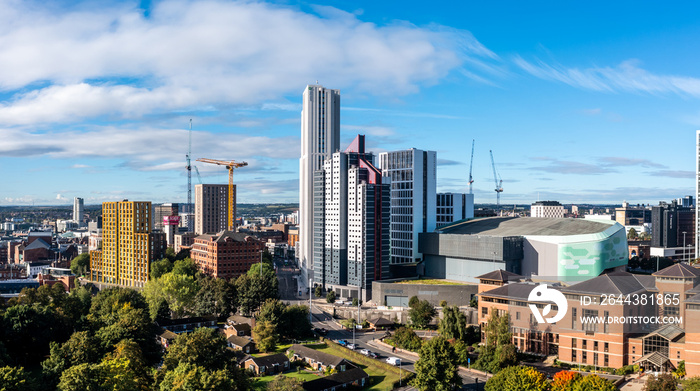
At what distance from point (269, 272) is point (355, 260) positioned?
774 inches

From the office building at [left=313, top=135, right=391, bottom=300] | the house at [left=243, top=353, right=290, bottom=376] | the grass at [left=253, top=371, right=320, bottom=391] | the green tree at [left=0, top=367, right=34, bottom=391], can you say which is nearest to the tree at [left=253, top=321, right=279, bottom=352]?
the house at [left=243, top=353, right=290, bottom=376]

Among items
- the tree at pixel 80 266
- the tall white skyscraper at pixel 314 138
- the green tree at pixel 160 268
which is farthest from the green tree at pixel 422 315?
the tree at pixel 80 266

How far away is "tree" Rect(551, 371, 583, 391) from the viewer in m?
60.3

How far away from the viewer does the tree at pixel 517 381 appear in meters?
61.3

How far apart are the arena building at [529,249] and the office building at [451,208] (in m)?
14.4

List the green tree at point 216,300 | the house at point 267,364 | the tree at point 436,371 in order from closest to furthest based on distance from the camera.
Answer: the tree at point 436,371, the house at point 267,364, the green tree at point 216,300

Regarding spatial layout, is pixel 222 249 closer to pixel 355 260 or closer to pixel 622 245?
pixel 355 260

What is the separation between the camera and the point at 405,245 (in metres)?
150

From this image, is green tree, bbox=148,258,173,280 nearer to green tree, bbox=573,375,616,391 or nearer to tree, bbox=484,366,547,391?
tree, bbox=484,366,547,391

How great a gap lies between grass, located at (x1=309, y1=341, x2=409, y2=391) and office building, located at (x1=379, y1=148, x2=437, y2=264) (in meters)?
63.5

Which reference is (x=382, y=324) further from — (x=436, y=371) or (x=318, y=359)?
(x=436, y=371)

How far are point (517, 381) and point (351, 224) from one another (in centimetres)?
7390

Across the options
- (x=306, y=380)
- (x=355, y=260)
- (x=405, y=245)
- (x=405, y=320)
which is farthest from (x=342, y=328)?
(x=405, y=245)

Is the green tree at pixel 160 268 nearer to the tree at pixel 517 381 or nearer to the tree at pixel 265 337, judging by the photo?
the tree at pixel 265 337
